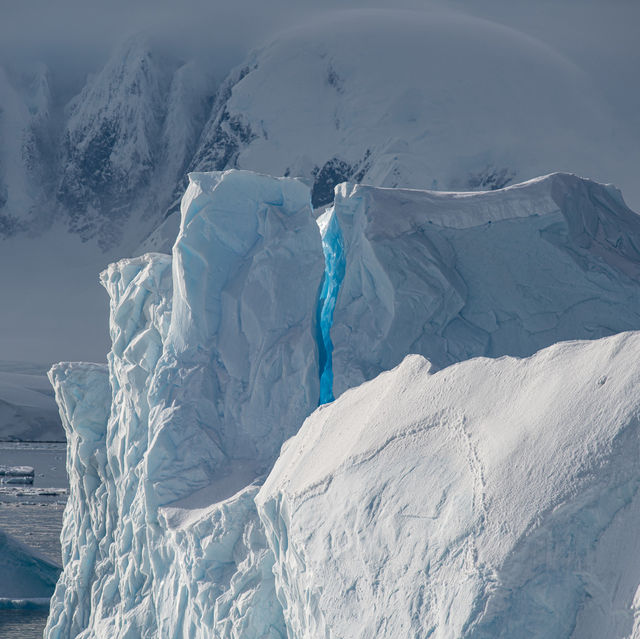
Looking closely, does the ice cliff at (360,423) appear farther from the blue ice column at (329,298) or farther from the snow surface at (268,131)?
the snow surface at (268,131)

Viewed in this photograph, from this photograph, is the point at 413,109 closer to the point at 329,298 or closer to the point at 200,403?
the point at 329,298

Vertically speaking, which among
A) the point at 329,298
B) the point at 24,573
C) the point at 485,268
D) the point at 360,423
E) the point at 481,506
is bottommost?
the point at 24,573

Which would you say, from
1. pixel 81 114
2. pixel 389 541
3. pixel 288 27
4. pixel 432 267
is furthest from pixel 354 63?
pixel 389 541

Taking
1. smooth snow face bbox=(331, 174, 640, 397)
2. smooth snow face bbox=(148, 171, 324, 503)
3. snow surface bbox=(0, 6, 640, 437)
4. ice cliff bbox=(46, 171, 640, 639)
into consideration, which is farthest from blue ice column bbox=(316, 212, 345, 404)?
snow surface bbox=(0, 6, 640, 437)

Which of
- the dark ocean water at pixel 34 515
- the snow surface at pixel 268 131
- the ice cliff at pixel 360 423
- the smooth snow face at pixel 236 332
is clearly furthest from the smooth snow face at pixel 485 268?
the snow surface at pixel 268 131

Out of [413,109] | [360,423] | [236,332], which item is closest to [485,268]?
[236,332]

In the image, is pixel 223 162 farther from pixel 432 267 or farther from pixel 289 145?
pixel 432 267

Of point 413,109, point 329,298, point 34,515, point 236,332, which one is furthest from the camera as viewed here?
point 413,109
